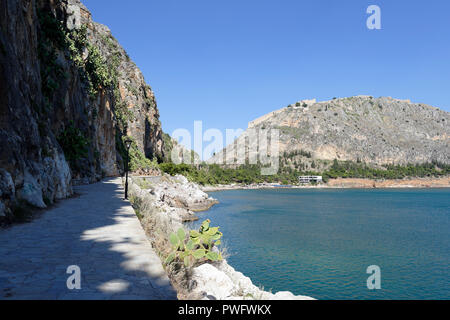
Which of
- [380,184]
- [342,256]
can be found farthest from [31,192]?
[380,184]

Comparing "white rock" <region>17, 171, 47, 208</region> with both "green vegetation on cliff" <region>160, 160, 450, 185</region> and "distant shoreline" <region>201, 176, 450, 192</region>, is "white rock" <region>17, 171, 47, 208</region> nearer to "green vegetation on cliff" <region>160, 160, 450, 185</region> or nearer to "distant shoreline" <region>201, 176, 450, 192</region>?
"green vegetation on cliff" <region>160, 160, 450, 185</region>

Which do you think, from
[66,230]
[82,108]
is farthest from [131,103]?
[66,230]

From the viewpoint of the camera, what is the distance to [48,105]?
16828 millimetres

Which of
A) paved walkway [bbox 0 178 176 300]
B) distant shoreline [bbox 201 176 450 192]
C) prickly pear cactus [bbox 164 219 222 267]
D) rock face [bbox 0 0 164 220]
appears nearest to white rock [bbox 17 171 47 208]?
rock face [bbox 0 0 164 220]

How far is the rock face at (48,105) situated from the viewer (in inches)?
392

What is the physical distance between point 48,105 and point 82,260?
14.4 metres

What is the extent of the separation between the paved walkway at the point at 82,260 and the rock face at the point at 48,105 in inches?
80.5

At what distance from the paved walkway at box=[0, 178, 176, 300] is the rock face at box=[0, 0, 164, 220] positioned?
204 cm

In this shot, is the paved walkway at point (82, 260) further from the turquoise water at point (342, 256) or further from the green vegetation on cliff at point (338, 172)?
the green vegetation on cliff at point (338, 172)

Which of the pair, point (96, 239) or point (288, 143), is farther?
point (288, 143)
